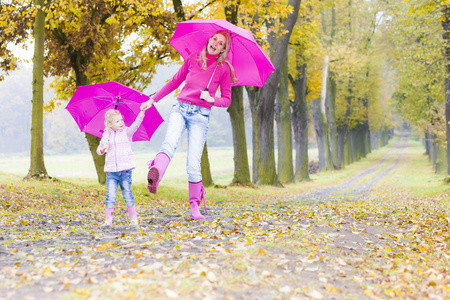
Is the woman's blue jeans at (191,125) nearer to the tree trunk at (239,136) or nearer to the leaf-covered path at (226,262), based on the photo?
the leaf-covered path at (226,262)

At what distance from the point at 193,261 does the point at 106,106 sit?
439 cm

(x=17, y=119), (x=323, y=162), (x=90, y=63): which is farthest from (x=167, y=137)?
(x=17, y=119)

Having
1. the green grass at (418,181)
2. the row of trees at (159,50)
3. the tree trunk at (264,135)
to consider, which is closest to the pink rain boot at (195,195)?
the row of trees at (159,50)

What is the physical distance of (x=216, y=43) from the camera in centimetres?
621

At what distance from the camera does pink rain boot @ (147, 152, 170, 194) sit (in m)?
5.34

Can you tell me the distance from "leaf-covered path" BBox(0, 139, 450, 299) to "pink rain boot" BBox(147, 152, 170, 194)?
0.66 metres

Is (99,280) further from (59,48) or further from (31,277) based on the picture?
(59,48)

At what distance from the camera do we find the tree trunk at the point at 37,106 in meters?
12.4

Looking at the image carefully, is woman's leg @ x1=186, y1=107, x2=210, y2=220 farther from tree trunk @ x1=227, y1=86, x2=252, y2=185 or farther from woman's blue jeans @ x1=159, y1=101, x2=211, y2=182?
tree trunk @ x1=227, y1=86, x2=252, y2=185

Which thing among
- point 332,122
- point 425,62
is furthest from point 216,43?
point 332,122

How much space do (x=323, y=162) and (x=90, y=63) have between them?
26.0 meters

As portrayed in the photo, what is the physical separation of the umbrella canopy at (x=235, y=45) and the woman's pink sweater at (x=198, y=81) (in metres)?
0.48

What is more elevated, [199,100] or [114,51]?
[114,51]

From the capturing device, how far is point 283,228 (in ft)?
19.9
